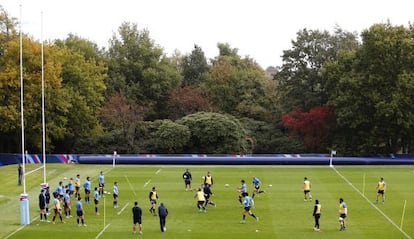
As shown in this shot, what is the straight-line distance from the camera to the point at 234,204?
39781mm

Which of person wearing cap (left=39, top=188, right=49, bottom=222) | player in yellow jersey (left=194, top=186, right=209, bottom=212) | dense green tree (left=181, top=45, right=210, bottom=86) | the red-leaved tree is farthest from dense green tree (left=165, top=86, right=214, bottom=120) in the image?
person wearing cap (left=39, top=188, right=49, bottom=222)

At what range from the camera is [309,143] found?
222ft

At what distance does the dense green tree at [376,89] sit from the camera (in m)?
60.6

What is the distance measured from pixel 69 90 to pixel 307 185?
3575cm

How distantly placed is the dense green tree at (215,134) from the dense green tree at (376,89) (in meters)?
10.6

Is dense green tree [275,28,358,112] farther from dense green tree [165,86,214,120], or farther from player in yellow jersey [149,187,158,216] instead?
player in yellow jersey [149,187,158,216]

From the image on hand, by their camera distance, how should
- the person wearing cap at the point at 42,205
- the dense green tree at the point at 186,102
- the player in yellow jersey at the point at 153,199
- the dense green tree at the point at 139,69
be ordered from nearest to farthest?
the person wearing cap at the point at 42,205 < the player in yellow jersey at the point at 153,199 < the dense green tree at the point at 186,102 < the dense green tree at the point at 139,69

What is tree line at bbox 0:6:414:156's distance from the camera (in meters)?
62.4

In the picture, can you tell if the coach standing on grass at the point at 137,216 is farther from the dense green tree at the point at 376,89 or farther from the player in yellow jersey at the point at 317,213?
the dense green tree at the point at 376,89

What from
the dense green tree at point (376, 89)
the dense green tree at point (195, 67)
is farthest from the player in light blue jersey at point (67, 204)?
the dense green tree at point (195, 67)

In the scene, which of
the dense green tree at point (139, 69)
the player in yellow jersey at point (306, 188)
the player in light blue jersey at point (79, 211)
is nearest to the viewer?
the player in light blue jersey at point (79, 211)

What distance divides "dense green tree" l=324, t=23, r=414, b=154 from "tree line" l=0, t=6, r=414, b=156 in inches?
4.1

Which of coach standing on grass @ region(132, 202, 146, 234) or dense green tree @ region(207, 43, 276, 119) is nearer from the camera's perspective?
coach standing on grass @ region(132, 202, 146, 234)

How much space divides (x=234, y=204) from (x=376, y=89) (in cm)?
2842
